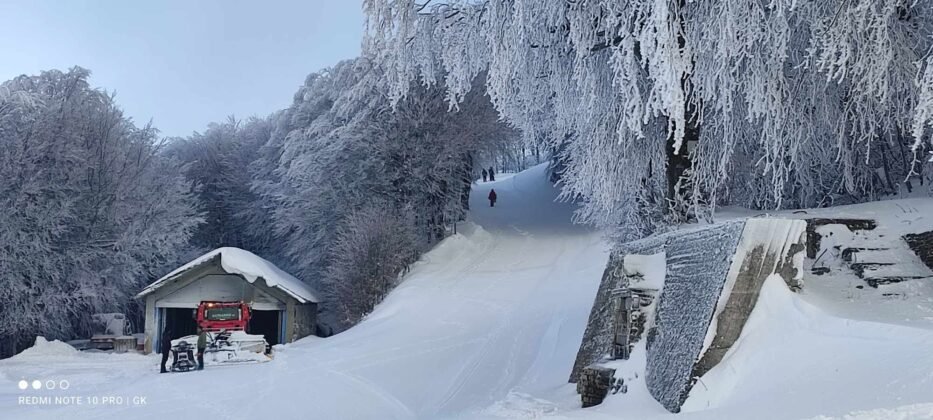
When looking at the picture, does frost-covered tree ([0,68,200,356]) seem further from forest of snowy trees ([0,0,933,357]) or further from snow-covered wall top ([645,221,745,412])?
snow-covered wall top ([645,221,745,412])

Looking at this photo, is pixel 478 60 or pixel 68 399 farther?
pixel 68 399

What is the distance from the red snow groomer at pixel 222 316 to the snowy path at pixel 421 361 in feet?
5.10

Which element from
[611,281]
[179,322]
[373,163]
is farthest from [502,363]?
[179,322]

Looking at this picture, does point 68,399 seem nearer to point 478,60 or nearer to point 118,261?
point 478,60

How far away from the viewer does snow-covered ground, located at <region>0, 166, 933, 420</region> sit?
326cm

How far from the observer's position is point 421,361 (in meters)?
13.6

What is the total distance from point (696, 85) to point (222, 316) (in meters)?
14.9

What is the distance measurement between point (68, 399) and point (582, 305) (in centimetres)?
1190

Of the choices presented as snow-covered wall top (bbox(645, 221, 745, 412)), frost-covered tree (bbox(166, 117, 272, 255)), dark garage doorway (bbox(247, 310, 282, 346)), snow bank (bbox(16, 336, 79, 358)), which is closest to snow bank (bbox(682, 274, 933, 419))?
snow-covered wall top (bbox(645, 221, 745, 412))

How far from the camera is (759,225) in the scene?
4324 mm

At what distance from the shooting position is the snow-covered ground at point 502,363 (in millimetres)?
3258

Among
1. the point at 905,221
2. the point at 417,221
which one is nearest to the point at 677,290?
the point at 905,221

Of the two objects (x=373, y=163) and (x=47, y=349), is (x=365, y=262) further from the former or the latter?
(x=47, y=349)

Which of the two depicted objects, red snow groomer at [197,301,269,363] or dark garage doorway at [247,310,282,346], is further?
dark garage doorway at [247,310,282,346]
